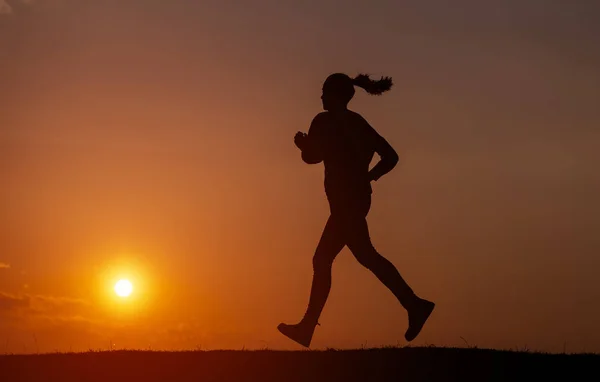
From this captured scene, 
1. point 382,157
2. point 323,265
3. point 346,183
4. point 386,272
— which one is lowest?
point 386,272

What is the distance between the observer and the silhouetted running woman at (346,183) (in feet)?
37.7

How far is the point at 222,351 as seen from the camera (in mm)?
12453

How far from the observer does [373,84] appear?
39.7 ft

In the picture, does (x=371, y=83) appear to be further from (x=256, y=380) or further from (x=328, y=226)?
(x=256, y=380)

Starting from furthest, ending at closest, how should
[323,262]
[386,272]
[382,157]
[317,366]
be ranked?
1. [323,262]
2. [382,157]
3. [386,272]
4. [317,366]

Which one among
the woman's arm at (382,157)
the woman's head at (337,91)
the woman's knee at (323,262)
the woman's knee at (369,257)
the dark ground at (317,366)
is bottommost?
the dark ground at (317,366)

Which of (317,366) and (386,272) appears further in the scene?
(386,272)

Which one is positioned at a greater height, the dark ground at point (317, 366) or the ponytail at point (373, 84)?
the ponytail at point (373, 84)

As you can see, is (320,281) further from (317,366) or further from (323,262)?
(317,366)

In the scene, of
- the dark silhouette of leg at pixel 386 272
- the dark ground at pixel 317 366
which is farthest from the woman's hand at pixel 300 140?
the dark ground at pixel 317 366

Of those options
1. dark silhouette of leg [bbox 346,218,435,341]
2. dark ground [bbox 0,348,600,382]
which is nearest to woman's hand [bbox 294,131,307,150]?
dark silhouette of leg [bbox 346,218,435,341]

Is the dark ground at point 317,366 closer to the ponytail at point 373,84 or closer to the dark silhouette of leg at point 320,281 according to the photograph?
the dark silhouette of leg at point 320,281

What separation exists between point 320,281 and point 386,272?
89 centimetres

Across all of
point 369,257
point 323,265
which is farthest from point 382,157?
point 323,265
